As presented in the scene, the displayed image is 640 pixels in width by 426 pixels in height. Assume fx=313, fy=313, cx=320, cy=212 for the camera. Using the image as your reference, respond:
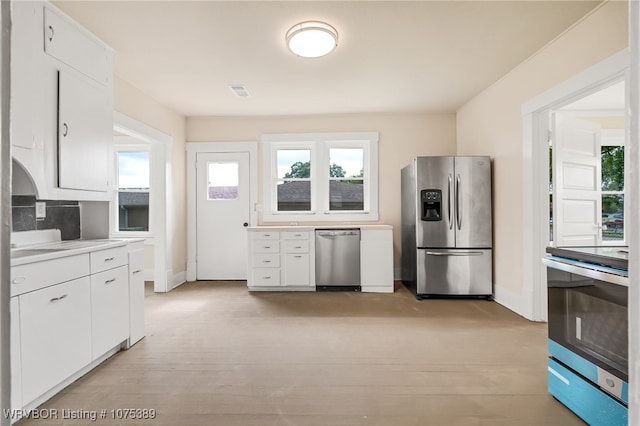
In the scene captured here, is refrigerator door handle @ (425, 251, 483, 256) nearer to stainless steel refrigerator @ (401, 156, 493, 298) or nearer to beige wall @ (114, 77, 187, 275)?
stainless steel refrigerator @ (401, 156, 493, 298)

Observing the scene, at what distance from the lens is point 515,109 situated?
3.30 metres

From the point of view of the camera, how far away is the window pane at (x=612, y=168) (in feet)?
12.5

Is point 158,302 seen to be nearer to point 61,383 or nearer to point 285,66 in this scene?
point 61,383

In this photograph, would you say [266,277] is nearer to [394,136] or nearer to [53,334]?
[53,334]

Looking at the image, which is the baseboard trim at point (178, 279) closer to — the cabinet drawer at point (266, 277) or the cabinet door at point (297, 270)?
the cabinet drawer at point (266, 277)

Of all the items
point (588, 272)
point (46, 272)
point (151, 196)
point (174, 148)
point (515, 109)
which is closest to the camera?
point (588, 272)

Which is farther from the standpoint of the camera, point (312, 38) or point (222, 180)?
point (222, 180)

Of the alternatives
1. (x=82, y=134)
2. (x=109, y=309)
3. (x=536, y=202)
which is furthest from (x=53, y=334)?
(x=536, y=202)

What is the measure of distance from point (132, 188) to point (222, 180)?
1.43 metres

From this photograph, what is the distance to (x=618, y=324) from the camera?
54.9 inches

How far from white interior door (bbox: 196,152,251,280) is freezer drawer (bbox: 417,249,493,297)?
270cm

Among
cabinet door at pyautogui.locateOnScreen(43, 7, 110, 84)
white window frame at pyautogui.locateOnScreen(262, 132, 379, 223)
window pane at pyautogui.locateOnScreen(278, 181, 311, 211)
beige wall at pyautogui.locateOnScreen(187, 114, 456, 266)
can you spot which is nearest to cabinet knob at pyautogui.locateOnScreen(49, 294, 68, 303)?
cabinet door at pyautogui.locateOnScreen(43, 7, 110, 84)

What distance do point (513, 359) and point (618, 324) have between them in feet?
3.63

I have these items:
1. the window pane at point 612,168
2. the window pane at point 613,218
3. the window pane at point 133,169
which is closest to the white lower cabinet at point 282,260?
the window pane at point 133,169
